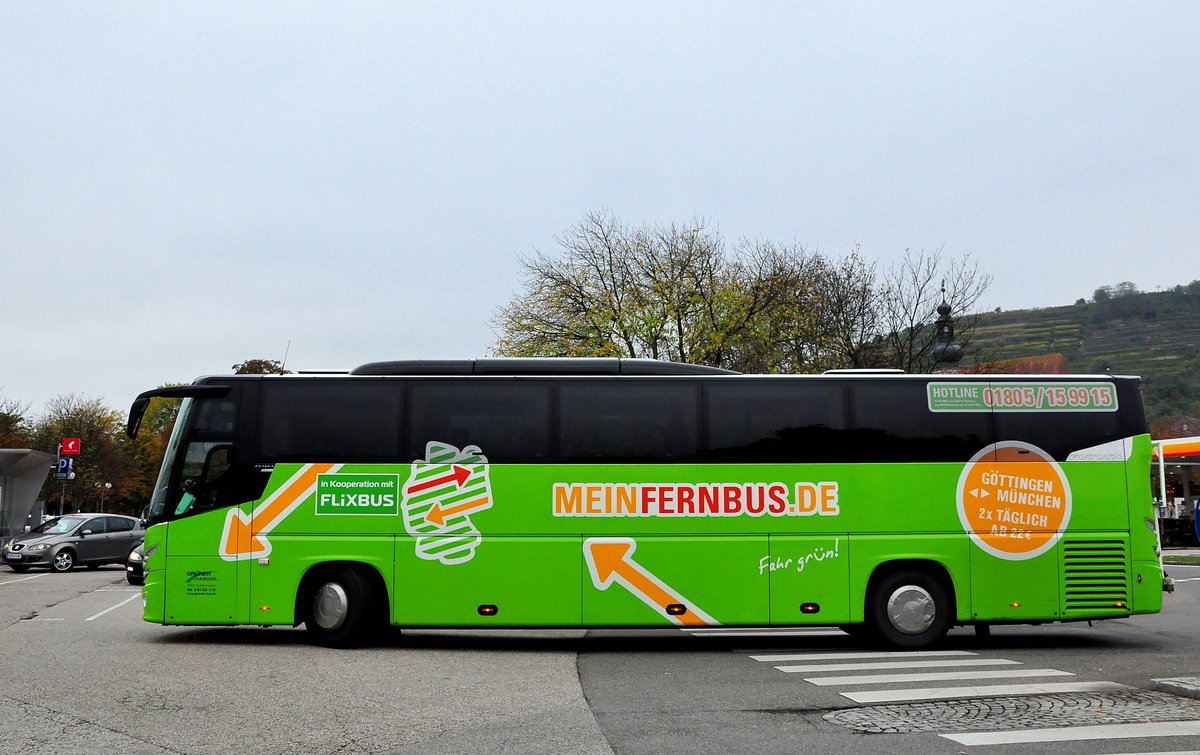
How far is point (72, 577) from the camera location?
28.8 meters

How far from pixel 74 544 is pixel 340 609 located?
21893mm

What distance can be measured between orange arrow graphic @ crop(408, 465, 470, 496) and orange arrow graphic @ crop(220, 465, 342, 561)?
3.70 ft

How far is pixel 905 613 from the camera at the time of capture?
529 inches

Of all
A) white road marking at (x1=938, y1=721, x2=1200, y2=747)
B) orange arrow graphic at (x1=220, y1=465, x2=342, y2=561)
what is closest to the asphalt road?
white road marking at (x1=938, y1=721, x2=1200, y2=747)

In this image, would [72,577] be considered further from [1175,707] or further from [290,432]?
[1175,707]

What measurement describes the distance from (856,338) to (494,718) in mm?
34810

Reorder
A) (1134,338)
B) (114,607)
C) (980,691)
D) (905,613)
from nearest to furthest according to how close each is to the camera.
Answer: (980,691), (905,613), (114,607), (1134,338)

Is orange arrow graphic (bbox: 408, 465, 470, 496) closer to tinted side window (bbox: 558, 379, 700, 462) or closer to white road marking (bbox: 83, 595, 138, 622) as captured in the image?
tinted side window (bbox: 558, 379, 700, 462)

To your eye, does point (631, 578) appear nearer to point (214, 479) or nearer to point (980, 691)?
point (980, 691)

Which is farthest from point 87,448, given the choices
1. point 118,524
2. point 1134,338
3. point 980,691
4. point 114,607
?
point 1134,338

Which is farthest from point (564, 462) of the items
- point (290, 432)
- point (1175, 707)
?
point (1175, 707)

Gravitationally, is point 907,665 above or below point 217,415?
below

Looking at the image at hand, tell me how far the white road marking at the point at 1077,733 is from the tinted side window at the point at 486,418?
6.63 meters

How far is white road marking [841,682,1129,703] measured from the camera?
962cm
